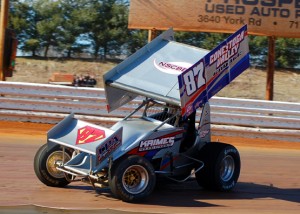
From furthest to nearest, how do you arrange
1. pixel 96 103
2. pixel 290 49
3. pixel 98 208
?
pixel 290 49 < pixel 96 103 < pixel 98 208

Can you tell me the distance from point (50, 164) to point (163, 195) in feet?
5.31

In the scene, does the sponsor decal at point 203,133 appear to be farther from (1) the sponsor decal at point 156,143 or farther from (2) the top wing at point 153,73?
(2) the top wing at point 153,73

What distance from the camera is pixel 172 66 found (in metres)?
9.81

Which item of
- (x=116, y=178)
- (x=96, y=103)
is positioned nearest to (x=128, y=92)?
(x=116, y=178)

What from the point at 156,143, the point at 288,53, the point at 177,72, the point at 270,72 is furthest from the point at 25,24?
the point at 156,143

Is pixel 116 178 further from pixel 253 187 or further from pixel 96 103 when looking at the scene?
pixel 96 103

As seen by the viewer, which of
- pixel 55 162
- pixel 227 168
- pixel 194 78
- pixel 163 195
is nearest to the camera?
pixel 194 78

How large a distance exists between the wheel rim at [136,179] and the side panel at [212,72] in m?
0.96

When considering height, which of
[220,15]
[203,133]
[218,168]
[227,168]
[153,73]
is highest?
[153,73]

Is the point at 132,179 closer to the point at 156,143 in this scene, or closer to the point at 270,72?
the point at 156,143

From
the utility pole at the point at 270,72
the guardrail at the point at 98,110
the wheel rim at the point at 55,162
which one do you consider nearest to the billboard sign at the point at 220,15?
the utility pole at the point at 270,72

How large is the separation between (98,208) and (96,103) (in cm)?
872

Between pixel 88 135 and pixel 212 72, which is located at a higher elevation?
pixel 212 72

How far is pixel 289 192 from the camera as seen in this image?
10.4m
